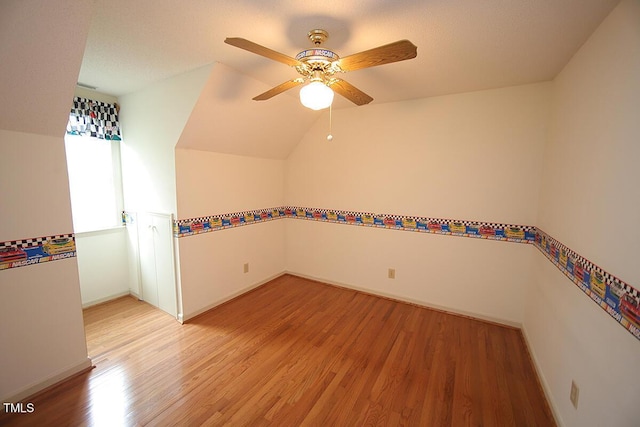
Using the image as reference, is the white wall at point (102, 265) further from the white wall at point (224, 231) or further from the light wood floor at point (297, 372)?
the white wall at point (224, 231)

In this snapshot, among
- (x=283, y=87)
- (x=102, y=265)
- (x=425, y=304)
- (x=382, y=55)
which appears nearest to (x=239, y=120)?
(x=283, y=87)

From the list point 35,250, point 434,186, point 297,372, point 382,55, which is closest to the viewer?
point 382,55

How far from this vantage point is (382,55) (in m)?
1.31

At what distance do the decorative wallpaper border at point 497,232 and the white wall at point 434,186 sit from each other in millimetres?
83

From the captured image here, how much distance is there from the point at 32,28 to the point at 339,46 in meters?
1.69

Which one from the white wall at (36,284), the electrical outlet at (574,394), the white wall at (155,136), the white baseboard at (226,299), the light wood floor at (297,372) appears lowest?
the light wood floor at (297,372)

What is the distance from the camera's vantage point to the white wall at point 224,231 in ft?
8.42

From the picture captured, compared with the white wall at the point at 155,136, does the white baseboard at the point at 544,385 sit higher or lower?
lower

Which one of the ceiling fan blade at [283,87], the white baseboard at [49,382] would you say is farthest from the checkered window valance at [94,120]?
the white baseboard at [49,382]

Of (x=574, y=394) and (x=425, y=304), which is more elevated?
(x=574, y=394)

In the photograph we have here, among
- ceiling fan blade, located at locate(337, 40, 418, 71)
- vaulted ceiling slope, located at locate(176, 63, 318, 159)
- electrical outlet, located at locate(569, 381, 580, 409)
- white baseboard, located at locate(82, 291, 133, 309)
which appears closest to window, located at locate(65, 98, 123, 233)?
white baseboard, located at locate(82, 291, 133, 309)

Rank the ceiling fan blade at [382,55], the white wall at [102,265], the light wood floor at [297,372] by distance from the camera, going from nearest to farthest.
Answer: the ceiling fan blade at [382,55] → the light wood floor at [297,372] → the white wall at [102,265]

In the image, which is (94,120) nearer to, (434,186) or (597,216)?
(434,186)

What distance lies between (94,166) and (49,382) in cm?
214
